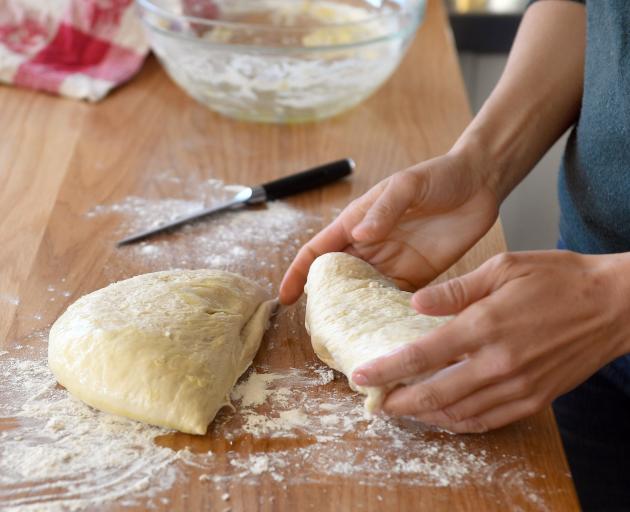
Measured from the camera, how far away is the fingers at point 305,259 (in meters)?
1.23

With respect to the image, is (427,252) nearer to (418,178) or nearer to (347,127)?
(418,178)

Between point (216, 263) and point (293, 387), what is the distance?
0.34 metres

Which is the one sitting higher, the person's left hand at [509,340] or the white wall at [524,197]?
the person's left hand at [509,340]

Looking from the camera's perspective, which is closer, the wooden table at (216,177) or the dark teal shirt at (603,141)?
the wooden table at (216,177)

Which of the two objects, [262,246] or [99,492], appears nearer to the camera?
[99,492]

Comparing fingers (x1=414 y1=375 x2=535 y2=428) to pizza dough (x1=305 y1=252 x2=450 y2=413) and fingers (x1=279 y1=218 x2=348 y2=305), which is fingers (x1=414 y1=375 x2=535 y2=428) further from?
fingers (x1=279 y1=218 x2=348 y2=305)

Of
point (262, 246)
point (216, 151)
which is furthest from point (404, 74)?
point (262, 246)

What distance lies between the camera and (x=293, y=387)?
109cm

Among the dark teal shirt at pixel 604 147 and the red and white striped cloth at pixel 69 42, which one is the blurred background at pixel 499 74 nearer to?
the red and white striped cloth at pixel 69 42

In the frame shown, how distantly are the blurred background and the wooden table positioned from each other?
442 millimetres

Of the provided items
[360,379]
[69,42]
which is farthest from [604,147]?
[69,42]

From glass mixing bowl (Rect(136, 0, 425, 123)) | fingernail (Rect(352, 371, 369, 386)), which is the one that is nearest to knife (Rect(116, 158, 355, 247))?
glass mixing bowl (Rect(136, 0, 425, 123))

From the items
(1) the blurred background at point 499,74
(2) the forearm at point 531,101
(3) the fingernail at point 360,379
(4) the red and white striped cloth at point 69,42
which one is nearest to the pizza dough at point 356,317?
(3) the fingernail at point 360,379

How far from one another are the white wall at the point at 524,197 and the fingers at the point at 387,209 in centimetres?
165
